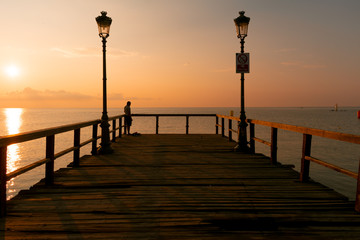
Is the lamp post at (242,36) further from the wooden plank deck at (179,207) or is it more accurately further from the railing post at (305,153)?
the railing post at (305,153)

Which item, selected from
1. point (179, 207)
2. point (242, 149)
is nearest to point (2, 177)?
point (179, 207)

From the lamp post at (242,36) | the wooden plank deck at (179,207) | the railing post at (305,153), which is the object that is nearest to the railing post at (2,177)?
the wooden plank deck at (179,207)

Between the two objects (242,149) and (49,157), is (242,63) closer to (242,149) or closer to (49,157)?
(242,149)

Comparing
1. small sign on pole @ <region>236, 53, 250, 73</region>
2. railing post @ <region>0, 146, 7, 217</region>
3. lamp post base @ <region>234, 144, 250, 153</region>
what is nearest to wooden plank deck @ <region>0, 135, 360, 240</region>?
→ railing post @ <region>0, 146, 7, 217</region>

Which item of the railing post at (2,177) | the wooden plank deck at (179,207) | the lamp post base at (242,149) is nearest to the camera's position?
the wooden plank deck at (179,207)

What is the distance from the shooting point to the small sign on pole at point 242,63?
8633 mm

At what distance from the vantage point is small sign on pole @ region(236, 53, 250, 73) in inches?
340

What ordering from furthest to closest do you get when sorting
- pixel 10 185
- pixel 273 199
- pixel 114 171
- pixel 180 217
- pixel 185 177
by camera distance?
1. pixel 10 185
2. pixel 114 171
3. pixel 185 177
4. pixel 273 199
5. pixel 180 217

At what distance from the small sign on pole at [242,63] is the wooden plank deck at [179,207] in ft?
11.9

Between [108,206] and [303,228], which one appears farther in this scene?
[108,206]

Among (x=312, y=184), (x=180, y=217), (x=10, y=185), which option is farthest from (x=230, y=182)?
(x=10, y=185)

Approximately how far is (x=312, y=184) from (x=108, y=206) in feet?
12.1

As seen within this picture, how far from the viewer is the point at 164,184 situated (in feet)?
16.6

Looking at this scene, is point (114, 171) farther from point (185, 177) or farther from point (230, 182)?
point (230, 182)
